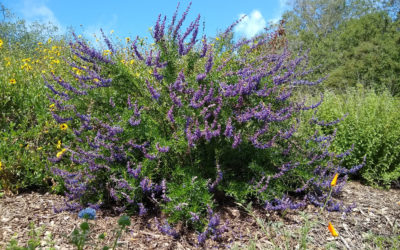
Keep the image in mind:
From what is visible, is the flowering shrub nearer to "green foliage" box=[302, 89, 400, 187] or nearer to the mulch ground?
the mulch ground

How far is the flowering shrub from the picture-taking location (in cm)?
284

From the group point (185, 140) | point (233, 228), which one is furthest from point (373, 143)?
point (185, 140)

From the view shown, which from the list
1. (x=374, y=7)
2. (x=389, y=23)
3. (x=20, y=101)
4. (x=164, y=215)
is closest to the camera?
(x=164, y=215)

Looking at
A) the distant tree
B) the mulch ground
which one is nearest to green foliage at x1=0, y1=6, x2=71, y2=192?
the mulch ground

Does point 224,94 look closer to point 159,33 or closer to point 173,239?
point 159,33

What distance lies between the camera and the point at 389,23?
22750 mm

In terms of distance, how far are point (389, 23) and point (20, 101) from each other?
25.0m

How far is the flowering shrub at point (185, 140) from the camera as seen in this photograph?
2836 millimetres

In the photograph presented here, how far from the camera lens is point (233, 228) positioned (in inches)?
116

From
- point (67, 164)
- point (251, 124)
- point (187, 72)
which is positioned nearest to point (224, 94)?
point (251, 124)

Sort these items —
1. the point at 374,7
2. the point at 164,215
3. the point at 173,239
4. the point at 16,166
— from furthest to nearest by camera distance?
1. the point at 374,7
2. the point at 16,166
3. the point at 164,215
4. the point at 173,239

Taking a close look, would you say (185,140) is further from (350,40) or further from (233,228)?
(350,40)

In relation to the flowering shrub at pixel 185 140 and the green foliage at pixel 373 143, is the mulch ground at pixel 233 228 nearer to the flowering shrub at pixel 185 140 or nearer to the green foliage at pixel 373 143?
the flowering shrub at pixel 185 140

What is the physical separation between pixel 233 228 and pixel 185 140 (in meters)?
0.91
